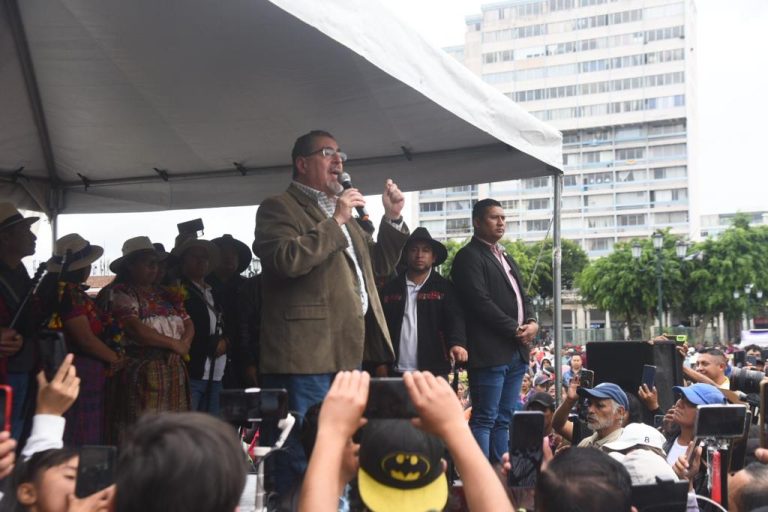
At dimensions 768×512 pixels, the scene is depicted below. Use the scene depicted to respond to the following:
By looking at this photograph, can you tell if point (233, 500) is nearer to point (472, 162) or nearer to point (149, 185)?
point (472, 162)

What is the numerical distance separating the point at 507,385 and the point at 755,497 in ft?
7.80

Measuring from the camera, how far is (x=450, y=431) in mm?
1668

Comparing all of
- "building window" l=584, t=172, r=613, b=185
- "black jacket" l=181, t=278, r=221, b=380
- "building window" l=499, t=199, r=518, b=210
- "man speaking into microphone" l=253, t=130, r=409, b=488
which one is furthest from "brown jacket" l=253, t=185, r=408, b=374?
"building window" l=584, t=172, r=613, b=185

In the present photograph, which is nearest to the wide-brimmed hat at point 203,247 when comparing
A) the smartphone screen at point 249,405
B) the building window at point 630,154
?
the smartphone screen at point 249,405

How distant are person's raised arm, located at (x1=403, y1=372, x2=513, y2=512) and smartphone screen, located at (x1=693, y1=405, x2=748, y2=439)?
5.61 feet

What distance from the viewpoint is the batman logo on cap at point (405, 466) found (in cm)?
192

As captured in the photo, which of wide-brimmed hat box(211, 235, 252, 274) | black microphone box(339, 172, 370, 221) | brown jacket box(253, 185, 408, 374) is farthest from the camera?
wide-brimmed hat box(211, 235, 252, 274)

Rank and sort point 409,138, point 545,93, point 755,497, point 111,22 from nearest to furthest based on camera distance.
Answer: point 755,497 < point 111,22 < point 409,138 < point 545,93

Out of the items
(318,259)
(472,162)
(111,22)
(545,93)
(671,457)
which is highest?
(545,93)

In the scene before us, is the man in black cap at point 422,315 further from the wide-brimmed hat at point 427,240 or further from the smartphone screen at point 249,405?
the smartphone screen at point 249,405

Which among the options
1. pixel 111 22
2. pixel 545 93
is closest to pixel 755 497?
pixel 111 22

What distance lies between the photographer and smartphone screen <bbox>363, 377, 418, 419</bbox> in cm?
173

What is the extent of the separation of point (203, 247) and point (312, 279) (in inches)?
71.0

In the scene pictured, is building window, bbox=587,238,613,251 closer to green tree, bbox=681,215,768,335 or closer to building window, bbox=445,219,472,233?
building window, bbox=445,219,472,233
